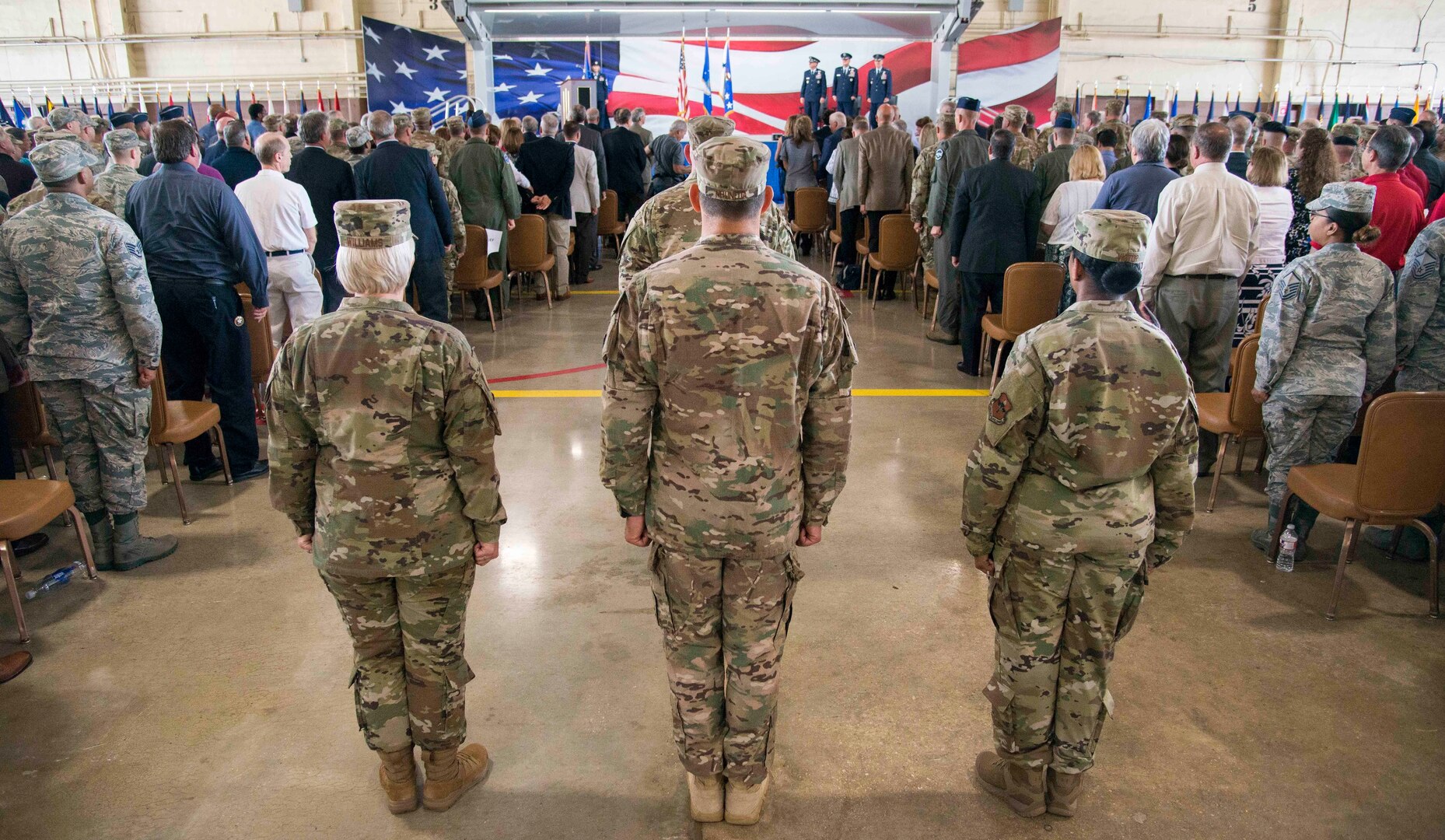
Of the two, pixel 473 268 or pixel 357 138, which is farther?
pixel 473 268

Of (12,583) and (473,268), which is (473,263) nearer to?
(473,268)

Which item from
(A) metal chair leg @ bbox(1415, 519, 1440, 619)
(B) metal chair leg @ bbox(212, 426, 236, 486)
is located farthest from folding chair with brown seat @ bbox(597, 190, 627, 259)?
(A) metal chair leg @ bbox(1415, 519, 1440, 619)

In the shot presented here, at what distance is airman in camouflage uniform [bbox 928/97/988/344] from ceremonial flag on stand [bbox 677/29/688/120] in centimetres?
668

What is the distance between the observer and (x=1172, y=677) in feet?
9.48

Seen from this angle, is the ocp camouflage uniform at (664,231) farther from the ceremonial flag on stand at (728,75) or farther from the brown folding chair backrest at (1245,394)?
the ceremonial flag on stand at (728,75)

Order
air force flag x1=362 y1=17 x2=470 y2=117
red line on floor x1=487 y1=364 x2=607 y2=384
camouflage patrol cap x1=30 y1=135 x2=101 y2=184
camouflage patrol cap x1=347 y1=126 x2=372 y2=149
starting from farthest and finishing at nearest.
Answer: air force flag x1=362 y1=17 x2=470 y2=117 → camouflage patrol cap x1=347 y1=126 x2=372 y2=149 → red line on floor x1=487 y1=364 x2=607 y2=384 → camouflage patrol cap x1=30 y1=135 x2=101 y2=184

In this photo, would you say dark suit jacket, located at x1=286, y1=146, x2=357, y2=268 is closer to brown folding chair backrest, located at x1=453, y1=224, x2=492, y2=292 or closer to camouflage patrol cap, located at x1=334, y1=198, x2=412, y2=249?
brown folding chair backrest, located at x1=453, y1=224, x2=492, y2=292

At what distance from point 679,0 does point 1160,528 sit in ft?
36.9

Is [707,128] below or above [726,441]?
above

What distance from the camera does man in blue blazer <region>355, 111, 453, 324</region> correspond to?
568cm

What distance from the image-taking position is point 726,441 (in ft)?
6.29

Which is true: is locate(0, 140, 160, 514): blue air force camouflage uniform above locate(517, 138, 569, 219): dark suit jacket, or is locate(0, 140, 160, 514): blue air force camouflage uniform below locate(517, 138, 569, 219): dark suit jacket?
below

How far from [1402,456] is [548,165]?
21.9ft

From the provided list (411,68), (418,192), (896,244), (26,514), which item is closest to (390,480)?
(26,514)
